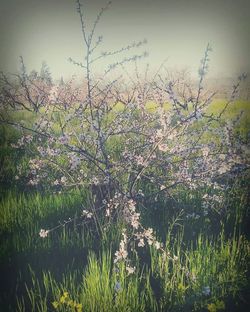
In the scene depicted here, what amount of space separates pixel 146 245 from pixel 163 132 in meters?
0.58

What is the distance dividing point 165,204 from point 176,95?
22.8 inches

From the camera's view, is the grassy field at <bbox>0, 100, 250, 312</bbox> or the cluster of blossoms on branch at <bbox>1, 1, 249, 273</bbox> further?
the cluster of blossoms on branch at <bbox>1, 1, 249, 273</bbox>

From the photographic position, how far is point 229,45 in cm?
191

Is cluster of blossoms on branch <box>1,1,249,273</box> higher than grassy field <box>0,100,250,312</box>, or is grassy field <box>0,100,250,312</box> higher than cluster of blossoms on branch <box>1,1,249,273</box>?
cluster of blossoms on branch <box>1,1,249,273</box>

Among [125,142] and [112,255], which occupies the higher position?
[125,142]

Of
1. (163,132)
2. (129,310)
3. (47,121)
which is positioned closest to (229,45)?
(163,132)

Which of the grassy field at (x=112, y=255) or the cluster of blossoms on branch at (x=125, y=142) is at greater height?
the cluster of blossoms on branch at (x=125, y=142)

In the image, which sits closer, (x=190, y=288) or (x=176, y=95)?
(x=190, y=288)

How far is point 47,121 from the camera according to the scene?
83.2 inches

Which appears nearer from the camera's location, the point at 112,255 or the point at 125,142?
the point at 112,255

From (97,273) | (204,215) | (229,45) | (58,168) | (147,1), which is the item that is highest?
(147,1)

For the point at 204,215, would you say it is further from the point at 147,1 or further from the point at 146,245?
the point at 147,1

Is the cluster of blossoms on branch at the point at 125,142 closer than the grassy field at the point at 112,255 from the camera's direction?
No

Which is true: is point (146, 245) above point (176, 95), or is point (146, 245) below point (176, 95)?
below
